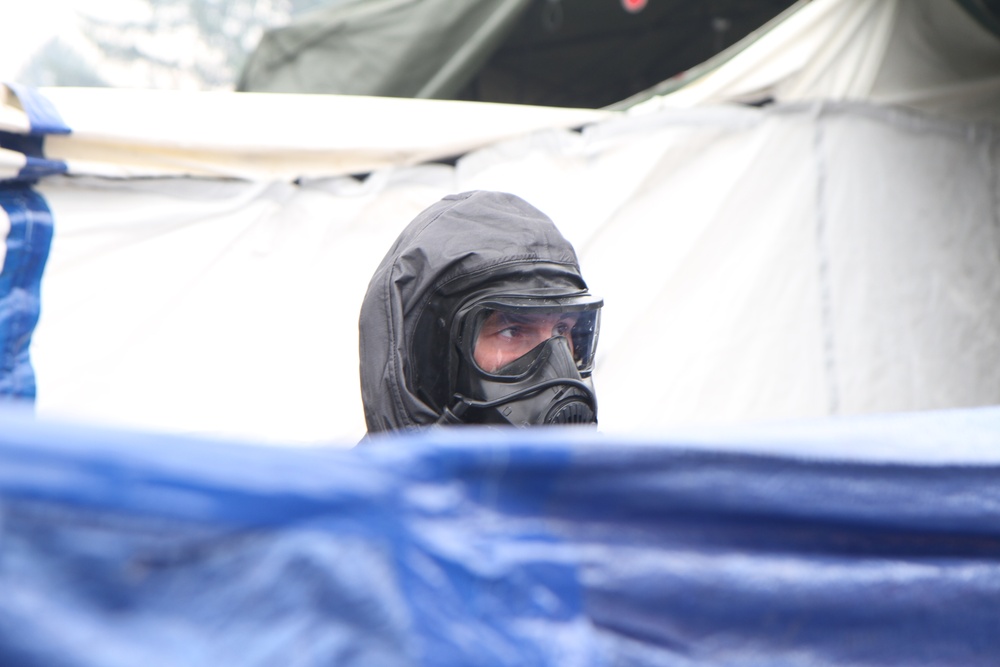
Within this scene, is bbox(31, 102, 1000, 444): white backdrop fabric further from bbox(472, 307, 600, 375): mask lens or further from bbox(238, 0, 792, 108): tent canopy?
bbox(238, 0, 792, 108): tent canopy

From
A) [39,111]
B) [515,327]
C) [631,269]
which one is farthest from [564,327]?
[39,111]

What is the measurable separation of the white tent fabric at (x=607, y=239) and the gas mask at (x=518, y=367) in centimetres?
86

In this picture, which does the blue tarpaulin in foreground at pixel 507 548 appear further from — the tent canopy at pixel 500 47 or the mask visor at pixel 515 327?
the tent canopy at pixel 500 47

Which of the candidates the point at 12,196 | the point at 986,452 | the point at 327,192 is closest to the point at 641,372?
the point at 327,192

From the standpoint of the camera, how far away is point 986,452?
2.42 ft

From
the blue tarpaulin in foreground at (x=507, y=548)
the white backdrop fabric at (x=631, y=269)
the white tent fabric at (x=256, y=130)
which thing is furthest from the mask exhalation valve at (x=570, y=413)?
the white tent fabric at (x=256, y=130)

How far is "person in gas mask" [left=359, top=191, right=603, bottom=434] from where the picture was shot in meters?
1.50

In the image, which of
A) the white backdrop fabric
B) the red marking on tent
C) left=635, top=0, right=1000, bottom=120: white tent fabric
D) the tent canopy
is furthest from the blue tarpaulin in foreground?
the red marking on tent

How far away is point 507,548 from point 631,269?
192cm

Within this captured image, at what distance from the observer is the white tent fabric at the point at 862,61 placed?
2400 mm

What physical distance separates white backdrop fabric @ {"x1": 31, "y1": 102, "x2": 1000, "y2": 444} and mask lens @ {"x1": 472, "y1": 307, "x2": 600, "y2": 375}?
83 cm

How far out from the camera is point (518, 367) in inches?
60.3

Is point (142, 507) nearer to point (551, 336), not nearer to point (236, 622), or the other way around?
point (236, 622)

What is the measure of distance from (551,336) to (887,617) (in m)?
0.95
